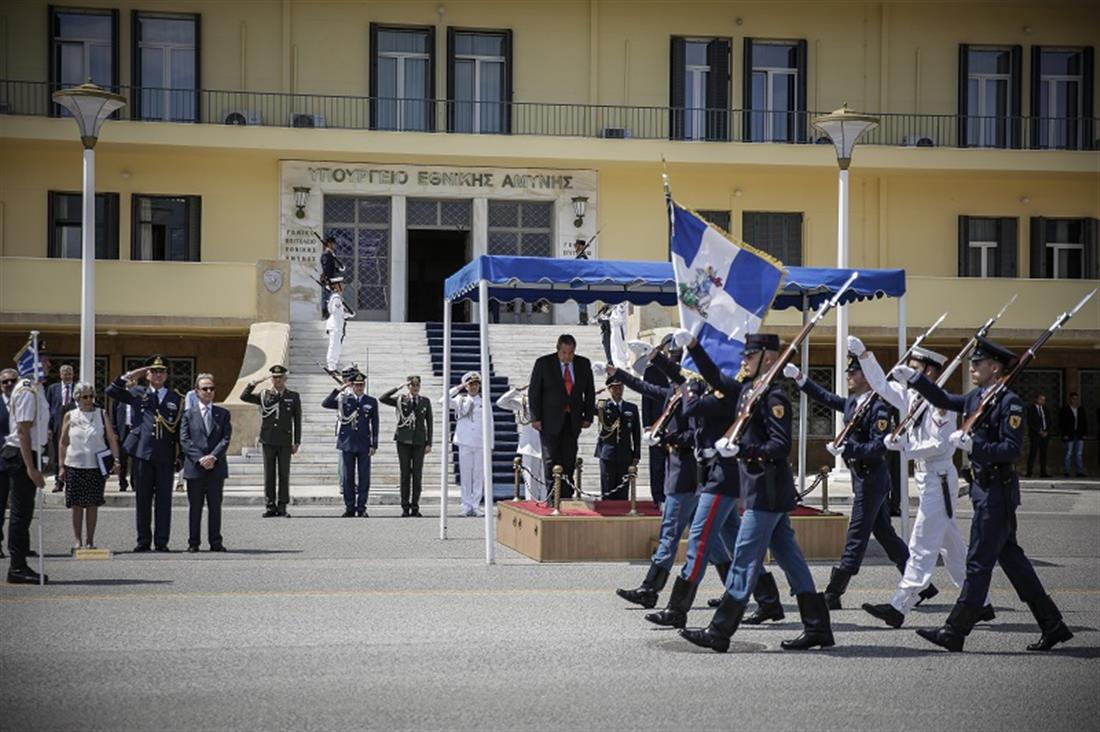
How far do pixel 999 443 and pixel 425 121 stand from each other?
26.8 m

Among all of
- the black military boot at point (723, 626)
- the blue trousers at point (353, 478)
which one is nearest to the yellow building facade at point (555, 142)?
the blue trousers at point (353, 478)

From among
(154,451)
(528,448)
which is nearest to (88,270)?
(528,448)

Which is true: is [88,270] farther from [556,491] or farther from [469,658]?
[469,658]

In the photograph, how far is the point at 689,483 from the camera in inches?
457

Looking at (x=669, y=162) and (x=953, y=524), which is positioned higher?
(x=669, y=162)

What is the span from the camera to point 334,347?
2861 centimetres

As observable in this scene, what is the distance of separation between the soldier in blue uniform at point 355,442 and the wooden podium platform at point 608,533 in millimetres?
5491

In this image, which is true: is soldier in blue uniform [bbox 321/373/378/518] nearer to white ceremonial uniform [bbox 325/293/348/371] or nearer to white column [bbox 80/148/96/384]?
white column [bbox 80/148/96/384]

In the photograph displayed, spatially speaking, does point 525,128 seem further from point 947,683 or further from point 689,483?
point 947,683

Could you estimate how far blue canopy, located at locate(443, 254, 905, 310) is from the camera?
49.6ft

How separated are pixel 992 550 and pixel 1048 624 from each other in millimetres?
653

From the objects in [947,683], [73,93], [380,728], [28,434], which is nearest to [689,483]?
[947,683]

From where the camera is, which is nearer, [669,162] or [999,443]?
[999,443]

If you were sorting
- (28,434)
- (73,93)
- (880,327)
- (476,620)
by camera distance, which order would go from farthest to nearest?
(880,327)
(73,93)
(28,434)
(476,620)
